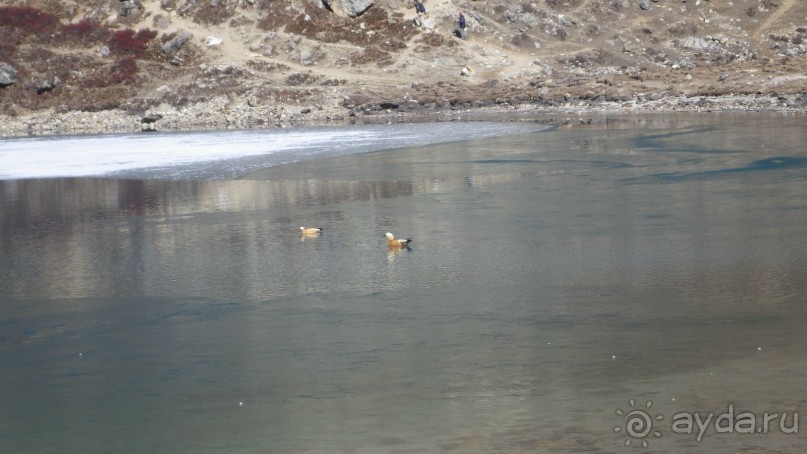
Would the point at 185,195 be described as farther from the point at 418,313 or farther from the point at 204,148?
the point at 418,313

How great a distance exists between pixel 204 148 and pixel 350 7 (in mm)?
28746

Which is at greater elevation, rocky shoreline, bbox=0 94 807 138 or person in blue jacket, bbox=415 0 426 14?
person in blue jacket, bbox=415 0 426 14

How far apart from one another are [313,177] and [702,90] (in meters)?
26.5

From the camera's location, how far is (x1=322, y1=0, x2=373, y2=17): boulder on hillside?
62531 mm

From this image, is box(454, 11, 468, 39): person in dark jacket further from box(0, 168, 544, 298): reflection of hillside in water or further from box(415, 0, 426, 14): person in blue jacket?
box(0, 168, 544, 298): reflection of hillside in water

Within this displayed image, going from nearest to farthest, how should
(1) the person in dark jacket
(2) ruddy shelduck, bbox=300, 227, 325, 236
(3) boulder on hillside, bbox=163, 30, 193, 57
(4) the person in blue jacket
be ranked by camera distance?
(2) ruddy shelduck, bbox=300, 227, 325, 236 < (1) the person in dark jacket < (3) boulder on hillside, bbox=163, 30, 193, 57 < (4) the person in blue jacket

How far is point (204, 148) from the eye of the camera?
36.3m

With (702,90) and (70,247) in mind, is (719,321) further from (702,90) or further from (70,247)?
(702,90)

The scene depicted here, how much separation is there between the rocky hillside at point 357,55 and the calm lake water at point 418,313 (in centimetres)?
2695

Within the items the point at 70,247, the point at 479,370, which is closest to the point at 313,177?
the point at 70,247

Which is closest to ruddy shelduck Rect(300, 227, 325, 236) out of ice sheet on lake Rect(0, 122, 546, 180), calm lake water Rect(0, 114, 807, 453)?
calm lake water Rect(0, 114, 807, 453)

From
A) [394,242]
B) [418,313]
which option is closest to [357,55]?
[394,242]

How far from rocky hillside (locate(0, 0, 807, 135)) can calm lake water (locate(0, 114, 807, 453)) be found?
26.9m

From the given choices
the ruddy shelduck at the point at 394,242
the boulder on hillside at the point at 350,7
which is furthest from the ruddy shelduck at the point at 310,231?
the boulder on hillside at the point at 350,7
